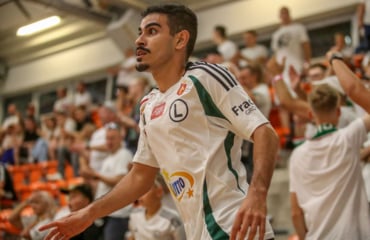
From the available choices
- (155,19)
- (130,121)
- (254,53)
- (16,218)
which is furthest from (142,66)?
(254,53)

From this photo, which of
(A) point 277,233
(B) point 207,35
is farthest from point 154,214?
(B) point 207,35

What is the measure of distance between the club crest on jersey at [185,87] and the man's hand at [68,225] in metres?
0.76

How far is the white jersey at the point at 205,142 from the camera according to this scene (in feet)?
7.72

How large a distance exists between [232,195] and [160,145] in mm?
419

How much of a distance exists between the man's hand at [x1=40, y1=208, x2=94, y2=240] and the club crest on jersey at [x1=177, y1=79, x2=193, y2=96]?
0.76m

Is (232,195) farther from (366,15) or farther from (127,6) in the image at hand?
(127,6)

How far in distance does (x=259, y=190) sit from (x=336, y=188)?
141 cm

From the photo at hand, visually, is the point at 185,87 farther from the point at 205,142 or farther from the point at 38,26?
the point at 38,26

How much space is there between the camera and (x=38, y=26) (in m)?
10.3

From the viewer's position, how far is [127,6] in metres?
12.4

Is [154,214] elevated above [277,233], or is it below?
above

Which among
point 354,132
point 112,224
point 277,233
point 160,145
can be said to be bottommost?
point 277,233

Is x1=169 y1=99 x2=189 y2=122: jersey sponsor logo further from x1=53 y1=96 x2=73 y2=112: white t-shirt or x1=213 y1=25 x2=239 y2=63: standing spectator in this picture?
x1=53 y1=96 x2=73 y2=112: white t-shirt

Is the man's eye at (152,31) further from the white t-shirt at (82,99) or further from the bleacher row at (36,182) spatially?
the white t-shirt at (82,99)
